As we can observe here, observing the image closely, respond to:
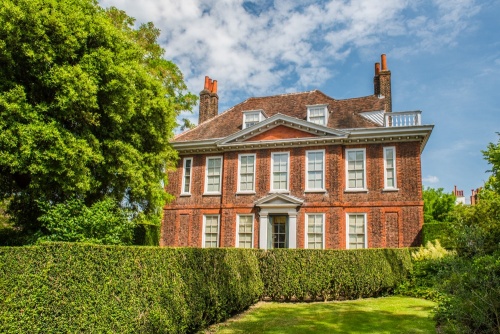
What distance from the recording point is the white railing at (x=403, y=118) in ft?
66.0

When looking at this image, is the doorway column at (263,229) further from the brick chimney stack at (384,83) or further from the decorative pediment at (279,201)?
the brick chimney stack at (384,83)

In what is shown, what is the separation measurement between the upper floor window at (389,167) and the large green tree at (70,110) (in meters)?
11.6

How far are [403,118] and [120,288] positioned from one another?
17956mm

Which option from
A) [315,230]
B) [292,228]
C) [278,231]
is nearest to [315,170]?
[315,230]

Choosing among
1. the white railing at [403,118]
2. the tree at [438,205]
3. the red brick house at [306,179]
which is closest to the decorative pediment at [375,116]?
the red brick house at [306,179]

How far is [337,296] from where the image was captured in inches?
539

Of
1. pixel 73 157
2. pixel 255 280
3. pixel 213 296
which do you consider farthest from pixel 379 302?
pixel 73 157

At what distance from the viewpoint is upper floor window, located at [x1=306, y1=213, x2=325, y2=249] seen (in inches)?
812

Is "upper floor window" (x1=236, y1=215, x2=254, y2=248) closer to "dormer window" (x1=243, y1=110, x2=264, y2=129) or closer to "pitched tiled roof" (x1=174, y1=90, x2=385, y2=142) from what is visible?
"pitched tiled roof" (x1=174, y1=90, x2=385, y2=142)

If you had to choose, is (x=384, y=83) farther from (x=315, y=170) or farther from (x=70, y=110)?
(x=70, y=110)

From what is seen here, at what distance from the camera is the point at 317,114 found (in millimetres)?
22453

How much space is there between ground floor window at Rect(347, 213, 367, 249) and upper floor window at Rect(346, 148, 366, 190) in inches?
62.2

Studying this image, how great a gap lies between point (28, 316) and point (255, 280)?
7.65 m

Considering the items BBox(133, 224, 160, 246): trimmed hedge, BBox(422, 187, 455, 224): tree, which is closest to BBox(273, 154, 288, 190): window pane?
BBox(133, 224, 160, 246): trimmed hedge
